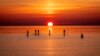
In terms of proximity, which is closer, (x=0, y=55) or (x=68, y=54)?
(x=0, y=55)

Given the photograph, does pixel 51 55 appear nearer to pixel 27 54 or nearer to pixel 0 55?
pixel 27 54

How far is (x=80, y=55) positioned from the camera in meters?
51.7

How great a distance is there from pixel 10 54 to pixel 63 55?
7987mm

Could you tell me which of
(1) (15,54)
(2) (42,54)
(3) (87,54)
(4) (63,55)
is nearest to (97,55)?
(3) (87,54)

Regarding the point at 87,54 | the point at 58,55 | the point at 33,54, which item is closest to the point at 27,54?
the point at 33,54

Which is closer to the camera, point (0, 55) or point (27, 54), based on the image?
point (0, 55)

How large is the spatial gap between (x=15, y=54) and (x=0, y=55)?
3.73 meters

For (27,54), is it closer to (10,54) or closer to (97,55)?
(10,54)

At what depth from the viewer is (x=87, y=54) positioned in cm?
5231

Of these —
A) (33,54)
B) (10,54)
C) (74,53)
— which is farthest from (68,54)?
(10,54)

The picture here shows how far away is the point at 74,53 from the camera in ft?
176

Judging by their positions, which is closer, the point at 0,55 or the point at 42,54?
the point at 0,55

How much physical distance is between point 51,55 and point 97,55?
21.9 feet

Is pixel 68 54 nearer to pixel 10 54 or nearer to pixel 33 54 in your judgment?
pixel 33 54
